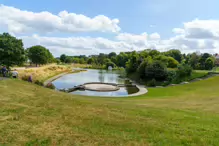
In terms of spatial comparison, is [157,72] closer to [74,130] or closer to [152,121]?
[152,121]

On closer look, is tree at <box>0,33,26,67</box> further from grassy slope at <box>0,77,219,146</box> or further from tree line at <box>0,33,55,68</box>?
grassy slope at <box>0,77,219,146</box>

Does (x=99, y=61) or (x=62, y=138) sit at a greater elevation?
(x=99, y=61)

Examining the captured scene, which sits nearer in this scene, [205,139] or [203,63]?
[205,139]

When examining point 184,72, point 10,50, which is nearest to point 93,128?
point 10,50

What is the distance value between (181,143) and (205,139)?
934 millimetres

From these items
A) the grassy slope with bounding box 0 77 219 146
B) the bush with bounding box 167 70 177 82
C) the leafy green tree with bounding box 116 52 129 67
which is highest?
the leafy green tree with bounding box 116 52 129 67

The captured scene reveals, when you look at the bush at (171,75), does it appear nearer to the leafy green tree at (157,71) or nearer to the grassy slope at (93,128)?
the leafy green tree at (157,71)

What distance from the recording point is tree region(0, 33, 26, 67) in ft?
72.6

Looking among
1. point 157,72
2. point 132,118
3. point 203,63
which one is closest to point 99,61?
point 203,63

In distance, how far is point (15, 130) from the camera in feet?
15.4

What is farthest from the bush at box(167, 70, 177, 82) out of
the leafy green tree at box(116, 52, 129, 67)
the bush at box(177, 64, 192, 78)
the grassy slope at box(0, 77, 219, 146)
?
the leafy green tree at box(116, 52, 129, 67)

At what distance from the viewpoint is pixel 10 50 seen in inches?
882

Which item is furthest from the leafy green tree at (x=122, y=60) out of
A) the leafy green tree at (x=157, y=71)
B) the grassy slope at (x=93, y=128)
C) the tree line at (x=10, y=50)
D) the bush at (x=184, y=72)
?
the grassy slope at (x=93, y=128)

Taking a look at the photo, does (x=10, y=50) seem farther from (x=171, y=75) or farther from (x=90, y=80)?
(x=171, y=75)
